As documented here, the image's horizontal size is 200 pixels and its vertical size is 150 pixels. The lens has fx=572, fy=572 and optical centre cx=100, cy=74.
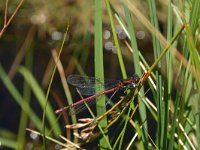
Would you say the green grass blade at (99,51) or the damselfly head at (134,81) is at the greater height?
A: the green grass blade at (99,51)

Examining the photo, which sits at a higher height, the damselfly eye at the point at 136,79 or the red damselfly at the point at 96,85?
the damselfly eye at the point at 136,79

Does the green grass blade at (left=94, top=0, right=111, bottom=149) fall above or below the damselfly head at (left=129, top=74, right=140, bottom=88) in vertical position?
above

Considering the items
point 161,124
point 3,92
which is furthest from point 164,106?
point 3,92

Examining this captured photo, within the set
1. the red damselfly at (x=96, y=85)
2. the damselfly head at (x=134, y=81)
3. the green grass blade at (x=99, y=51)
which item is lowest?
the red damselfly at (x=96, y=85)

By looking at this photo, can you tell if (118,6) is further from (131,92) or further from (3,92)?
(131,92)

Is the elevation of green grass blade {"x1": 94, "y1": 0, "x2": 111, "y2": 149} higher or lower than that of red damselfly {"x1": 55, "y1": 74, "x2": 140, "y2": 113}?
higher

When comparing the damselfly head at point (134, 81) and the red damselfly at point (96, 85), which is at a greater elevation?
the damselfly head at point (134, 81)

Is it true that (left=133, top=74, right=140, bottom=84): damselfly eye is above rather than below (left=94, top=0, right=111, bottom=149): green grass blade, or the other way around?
below

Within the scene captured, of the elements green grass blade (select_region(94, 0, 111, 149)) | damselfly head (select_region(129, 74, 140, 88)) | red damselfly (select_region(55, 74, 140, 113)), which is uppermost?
green grass blade (select_region(94, 0, 111, 149))
